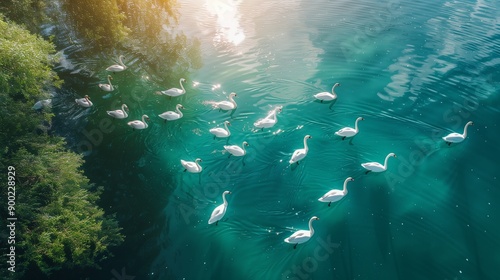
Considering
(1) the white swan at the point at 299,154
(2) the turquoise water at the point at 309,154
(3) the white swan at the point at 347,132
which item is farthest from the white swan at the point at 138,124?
(3) the white swan at the point at 347,132

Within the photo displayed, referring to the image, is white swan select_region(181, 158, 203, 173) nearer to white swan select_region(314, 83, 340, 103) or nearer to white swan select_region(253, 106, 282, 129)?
white swan select_region(253, 106, 282, 129)

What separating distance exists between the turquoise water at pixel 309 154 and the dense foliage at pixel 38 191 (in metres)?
1.93

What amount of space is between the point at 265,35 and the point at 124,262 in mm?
18916

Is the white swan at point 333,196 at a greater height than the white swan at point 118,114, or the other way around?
the white swan at point 118,114

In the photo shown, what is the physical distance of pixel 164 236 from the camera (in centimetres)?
1352

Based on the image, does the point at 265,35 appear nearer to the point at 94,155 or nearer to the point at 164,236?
the point at 94,155

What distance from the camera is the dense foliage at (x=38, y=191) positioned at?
33.2 ft

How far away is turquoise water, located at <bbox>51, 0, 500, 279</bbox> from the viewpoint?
12.9 metres

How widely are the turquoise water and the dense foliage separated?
1.93m

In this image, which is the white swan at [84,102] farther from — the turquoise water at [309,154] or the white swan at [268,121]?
the white swan at [268,121]

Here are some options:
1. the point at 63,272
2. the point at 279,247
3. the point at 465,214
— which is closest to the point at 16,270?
the point at 63,272

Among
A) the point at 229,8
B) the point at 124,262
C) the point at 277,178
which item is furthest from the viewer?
the point at 229,8

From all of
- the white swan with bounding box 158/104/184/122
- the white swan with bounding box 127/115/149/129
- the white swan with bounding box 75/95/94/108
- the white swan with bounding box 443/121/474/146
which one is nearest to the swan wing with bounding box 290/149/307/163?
the white swan with bounding box 158/104/184/122

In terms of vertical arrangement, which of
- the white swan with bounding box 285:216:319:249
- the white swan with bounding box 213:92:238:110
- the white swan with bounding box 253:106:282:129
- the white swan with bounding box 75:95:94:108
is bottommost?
the white swan with bounding box 285:216:319:249
